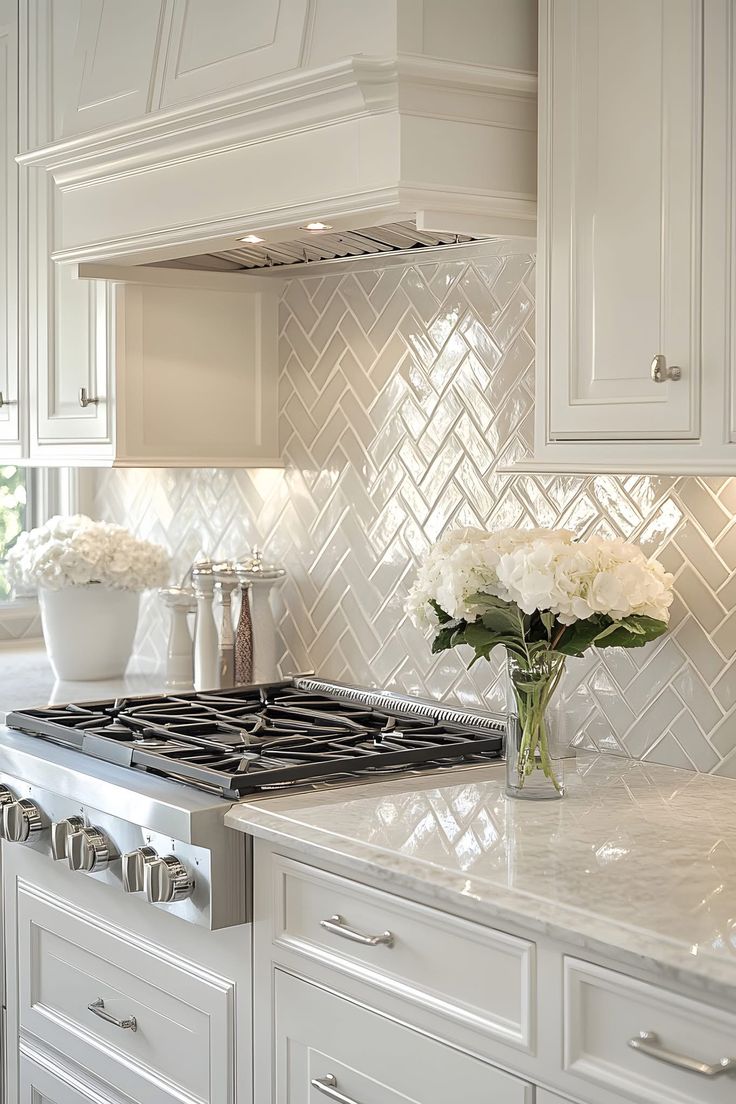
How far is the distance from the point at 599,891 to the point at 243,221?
51.5 inches

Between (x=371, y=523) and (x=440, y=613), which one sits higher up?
(x=371, y=523)

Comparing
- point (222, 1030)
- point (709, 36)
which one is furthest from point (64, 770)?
point (709, 36)

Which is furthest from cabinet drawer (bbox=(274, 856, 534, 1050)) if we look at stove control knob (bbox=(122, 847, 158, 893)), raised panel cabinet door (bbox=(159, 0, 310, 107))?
raised panel cabinet door (bbox=(159, 0, 310, 107))

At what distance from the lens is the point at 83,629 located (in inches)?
125

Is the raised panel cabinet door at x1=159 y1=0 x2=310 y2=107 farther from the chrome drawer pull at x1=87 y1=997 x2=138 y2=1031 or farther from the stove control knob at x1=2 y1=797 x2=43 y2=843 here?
the chrome drawer pull at x1=87 y1=997 x2=138 y2=1031

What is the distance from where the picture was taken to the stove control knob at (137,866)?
2021 millimetres

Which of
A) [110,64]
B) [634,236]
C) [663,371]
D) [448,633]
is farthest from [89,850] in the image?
[110,64]

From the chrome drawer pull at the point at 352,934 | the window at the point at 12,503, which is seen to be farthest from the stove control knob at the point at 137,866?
the window at the point at 12,503

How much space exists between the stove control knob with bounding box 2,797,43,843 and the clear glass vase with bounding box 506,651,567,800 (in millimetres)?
899

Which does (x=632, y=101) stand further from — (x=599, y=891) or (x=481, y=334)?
(x=599, y=891)

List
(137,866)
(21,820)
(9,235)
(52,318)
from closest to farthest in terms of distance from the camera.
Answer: (137,866)
(21,820)
(52,318)
(9,235)

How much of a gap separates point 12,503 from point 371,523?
5.05 ft

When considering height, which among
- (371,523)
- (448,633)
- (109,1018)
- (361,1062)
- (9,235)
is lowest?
(109,1018)

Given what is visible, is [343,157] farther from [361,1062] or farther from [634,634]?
[361,1062]
